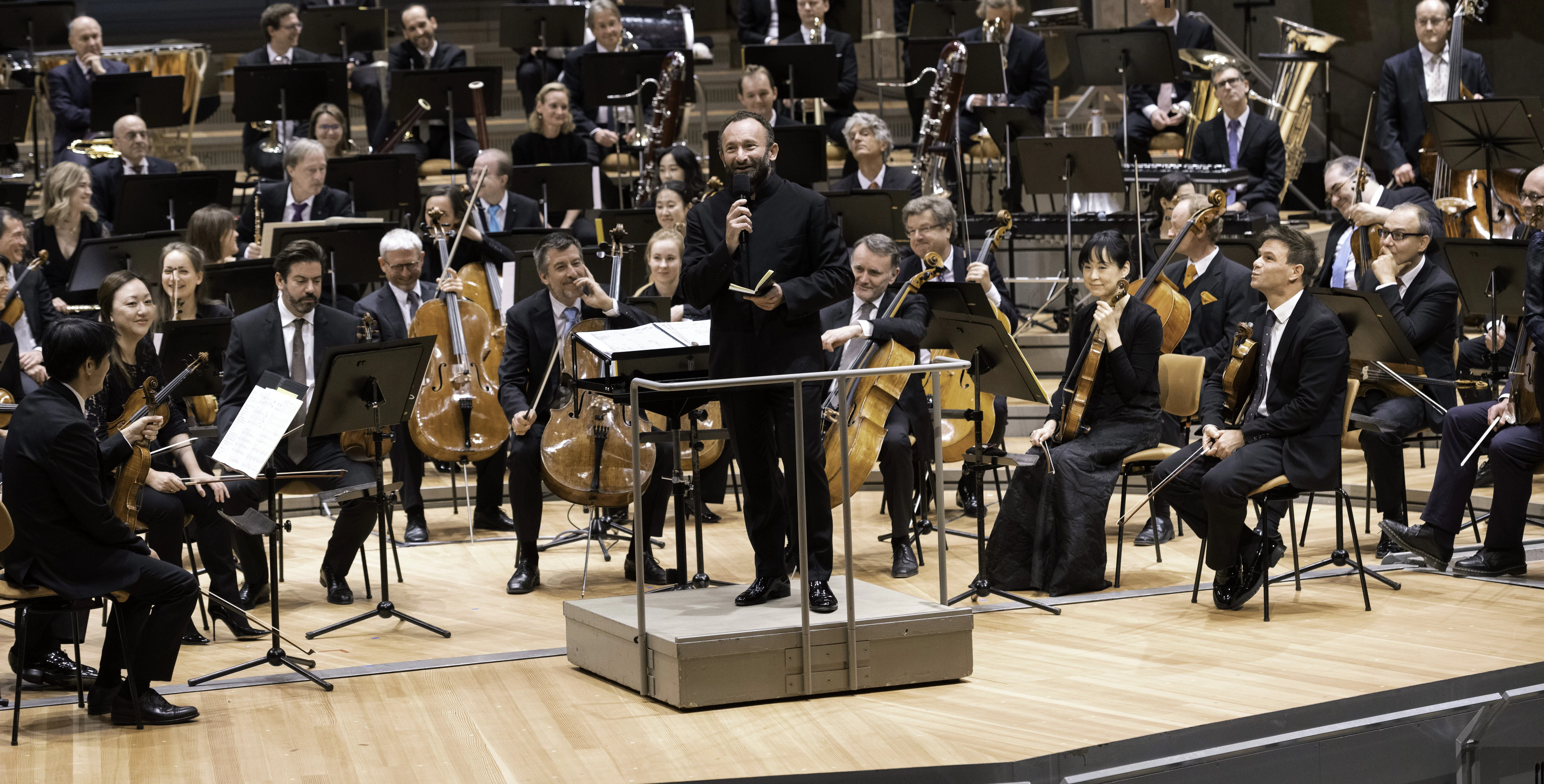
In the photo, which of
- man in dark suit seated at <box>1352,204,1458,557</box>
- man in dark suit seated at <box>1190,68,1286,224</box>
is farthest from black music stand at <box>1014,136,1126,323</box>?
man in dark suit seated at <box>1352,204,1458,557</box>

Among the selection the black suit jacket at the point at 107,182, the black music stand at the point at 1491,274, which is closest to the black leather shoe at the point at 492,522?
the black suit jacket at the point at 107,182

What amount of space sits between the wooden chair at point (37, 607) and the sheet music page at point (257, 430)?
1.67 feet

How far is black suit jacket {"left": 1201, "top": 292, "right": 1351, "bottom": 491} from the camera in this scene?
191 inches

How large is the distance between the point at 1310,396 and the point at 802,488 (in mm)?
1734

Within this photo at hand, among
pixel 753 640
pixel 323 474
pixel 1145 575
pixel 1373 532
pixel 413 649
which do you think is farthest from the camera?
pixel 1373 532

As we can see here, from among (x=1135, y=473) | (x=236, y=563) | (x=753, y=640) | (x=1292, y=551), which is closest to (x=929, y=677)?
(x=753, y=640)

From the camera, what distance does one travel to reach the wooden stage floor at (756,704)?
3670 millimetres

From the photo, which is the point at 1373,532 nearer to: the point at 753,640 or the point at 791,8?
the point at 753,640

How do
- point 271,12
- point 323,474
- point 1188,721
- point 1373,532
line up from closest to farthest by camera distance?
point 1188,721, point 323,474, point 1373,532, point 271,12

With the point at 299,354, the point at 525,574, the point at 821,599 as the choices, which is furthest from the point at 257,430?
the point at 821,599

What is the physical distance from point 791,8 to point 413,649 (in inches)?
250

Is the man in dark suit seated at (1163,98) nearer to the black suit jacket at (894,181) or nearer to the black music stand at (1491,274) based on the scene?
the black suit jacket at (894,181)

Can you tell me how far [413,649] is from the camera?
4.74m

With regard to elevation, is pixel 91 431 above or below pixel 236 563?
above
